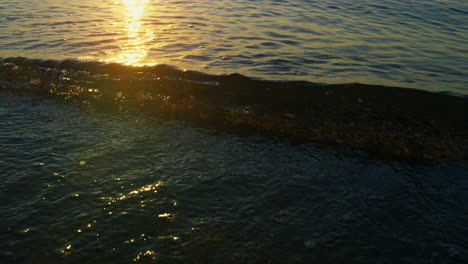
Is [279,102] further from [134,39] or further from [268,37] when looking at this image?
[134,39]

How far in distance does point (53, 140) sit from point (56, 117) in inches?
47.6

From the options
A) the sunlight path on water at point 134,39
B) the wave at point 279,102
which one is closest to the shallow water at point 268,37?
the sunlight path on water at point 134,39

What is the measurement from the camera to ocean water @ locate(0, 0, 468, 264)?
3.73m

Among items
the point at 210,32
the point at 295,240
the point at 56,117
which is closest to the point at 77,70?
the point at 56,117

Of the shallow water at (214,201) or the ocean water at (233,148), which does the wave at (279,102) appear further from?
the shallow water at (214,201)

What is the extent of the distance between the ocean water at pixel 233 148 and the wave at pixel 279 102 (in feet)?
0.13

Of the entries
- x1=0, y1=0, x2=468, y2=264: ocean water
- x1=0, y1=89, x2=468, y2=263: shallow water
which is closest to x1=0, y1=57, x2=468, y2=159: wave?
x1=0, y1=0, x2=468, y2=264: ocean water

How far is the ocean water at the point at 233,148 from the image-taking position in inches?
147

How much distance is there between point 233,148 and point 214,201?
5.10 feet

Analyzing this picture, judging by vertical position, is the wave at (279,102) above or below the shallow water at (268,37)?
below

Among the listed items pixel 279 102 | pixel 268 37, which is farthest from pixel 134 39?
pixel 279 102

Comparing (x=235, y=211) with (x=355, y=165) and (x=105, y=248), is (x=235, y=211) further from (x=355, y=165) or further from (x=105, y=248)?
(x=355, y=165)

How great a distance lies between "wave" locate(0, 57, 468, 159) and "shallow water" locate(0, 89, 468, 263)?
2.00 feet

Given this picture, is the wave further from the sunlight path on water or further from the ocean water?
the sunlight path on water
